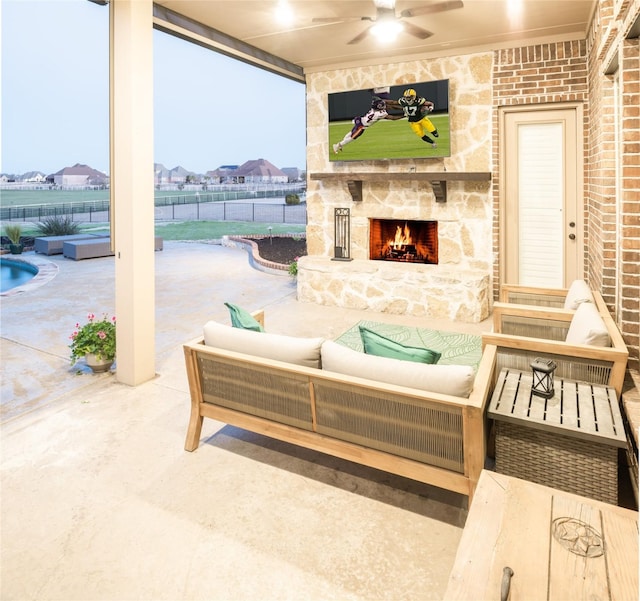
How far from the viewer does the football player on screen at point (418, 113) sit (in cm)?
558

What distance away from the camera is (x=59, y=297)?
21.4ft

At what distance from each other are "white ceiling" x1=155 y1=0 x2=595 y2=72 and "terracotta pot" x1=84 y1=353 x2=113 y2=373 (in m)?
3.05

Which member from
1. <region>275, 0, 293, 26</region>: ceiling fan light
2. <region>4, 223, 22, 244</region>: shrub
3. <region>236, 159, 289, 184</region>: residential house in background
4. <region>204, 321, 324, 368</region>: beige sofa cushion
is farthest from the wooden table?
<region>236, 159, 289, 184</region>: residential house in background

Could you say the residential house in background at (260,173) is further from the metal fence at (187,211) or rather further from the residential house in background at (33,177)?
the residential house in background at (33,177)

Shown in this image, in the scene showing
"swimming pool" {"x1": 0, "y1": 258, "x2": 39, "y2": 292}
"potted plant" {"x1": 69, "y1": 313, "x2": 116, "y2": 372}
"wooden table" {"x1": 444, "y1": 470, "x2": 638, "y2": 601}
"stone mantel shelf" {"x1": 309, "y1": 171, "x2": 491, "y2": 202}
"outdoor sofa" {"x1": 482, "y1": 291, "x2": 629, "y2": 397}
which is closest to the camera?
"wooden table" {"x1": 444, "y1": 470, "x2": 638, "y2": 601}

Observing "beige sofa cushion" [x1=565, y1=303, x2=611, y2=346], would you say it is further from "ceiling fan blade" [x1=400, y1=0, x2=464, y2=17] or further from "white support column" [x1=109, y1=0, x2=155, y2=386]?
"white support column" [x1=109, y1=0, x2=155, y2=386]

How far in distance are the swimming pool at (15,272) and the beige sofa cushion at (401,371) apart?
889 cm

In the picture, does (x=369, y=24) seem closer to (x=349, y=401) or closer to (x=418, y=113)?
(x=418, y=113)

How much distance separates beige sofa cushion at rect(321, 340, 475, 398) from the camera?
203 cm

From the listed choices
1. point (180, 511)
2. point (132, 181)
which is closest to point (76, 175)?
point (132, 181)

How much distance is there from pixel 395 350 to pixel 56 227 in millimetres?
12727

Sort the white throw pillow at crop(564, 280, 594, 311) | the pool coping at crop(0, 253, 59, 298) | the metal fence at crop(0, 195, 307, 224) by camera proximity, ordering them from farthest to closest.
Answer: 1. the metal fence at crop(0, 195, 307, 224)
2. the pool coping at crop(0, 253, 59, 298)
3. the white throw pillow at crop(564, 280, 594, 311)

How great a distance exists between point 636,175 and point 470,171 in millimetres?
3266

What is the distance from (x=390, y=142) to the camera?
5805mm
